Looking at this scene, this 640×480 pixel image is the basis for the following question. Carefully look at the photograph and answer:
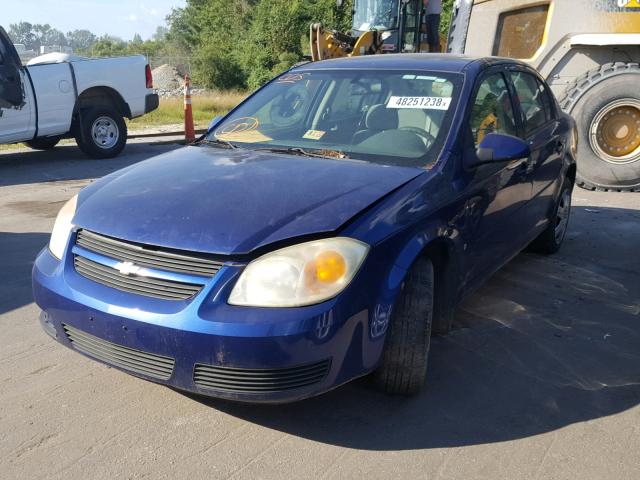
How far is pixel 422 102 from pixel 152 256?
6.27ft

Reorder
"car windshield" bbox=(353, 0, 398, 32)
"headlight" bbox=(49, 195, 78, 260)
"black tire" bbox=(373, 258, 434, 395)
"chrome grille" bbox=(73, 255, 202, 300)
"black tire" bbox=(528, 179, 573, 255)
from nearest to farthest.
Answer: "chrome grille" bbox=(73, 255, 202, 300)
"black tire" bbox=(373, 258, 434, 395)
"headlight" bbox=(49, 195, 78, 260)
"black tire" bbox=(528, 179, 573, 255)
"car windshield" bbox=(353, 0, 398, 32)

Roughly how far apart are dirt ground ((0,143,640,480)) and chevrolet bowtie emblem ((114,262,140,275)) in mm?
729

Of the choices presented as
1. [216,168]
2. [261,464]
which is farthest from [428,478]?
[216,168]

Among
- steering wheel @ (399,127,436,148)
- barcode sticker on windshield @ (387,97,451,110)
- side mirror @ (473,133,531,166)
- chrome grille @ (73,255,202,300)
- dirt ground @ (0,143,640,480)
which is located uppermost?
barcode sticker on windshield @ (387,97,451,110)

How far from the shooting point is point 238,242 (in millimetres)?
2602

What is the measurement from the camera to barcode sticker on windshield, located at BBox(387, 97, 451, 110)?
3.70m

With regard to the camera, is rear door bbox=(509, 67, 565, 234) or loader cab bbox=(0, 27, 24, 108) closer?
rear door bbox=(509, 67, 565, 234)

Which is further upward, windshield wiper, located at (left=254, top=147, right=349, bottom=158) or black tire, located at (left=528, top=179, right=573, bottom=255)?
windshield wiper, located at (left=254, top=147, right=349, bottom=158)

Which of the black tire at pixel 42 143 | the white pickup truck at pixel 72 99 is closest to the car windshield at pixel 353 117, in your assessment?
the white pickup truck at pixel 72 99

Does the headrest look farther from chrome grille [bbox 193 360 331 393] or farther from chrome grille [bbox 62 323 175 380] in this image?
chrome grille [bbox 62 323 175 380]

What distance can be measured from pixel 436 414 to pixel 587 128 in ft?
19.9

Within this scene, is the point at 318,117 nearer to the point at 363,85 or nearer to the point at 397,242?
the point at 363,85

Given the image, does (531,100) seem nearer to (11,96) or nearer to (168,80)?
(11,96)

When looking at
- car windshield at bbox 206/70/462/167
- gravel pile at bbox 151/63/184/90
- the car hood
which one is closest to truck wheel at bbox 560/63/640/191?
car windshield at bbox 206/70/462/167
